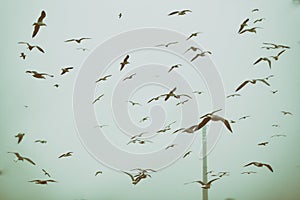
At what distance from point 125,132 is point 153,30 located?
112 centimetres

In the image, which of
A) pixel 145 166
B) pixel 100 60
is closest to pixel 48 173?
pixel 145 166

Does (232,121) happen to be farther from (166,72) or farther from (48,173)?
(48,173)

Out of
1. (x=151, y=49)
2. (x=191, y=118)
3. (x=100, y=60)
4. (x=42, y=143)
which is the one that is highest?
(x=151, y=49)

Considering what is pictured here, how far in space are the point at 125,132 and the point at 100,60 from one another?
0.80 metres

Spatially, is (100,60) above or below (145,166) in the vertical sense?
above

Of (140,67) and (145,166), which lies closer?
(145,166)

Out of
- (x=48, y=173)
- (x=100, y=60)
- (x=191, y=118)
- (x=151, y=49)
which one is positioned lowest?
(x=48, y=173)

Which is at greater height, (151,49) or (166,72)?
(151,49)

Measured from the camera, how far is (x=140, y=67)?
3.66 meters

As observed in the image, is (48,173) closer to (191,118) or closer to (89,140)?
(89,140)

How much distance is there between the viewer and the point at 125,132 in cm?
356

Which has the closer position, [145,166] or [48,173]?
[145,166]

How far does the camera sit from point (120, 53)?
3.50 metres

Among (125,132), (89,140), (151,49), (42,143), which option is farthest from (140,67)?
(42,143)
